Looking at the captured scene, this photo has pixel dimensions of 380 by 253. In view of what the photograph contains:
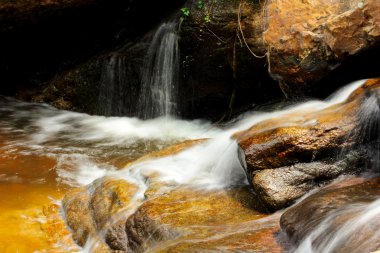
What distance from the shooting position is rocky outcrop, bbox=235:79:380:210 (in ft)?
14.4

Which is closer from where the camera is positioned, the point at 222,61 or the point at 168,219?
the point at 168,219

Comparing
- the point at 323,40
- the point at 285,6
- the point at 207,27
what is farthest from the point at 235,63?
the point at 323,40

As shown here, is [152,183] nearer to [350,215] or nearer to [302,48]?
[350,215]

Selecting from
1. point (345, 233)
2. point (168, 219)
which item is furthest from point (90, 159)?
point (345, 233)

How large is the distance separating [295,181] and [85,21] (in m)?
7.01

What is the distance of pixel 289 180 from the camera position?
175 inches

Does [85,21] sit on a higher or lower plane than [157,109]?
higher

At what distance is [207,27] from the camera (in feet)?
26.2

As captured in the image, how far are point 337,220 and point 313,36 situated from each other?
361cm

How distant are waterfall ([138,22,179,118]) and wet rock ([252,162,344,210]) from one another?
178 inches

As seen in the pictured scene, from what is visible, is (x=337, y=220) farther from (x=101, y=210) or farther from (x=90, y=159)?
(x=90, y=159)

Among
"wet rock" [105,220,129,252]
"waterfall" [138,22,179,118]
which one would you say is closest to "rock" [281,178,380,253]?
"wet rock" [105,220,129,252]

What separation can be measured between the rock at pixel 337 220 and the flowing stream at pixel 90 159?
96mm

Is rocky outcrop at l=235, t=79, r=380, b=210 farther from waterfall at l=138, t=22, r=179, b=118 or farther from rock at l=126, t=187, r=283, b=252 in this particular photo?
waterfall at l=138, t=22, r=179, b=118
